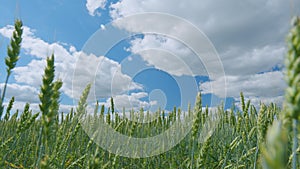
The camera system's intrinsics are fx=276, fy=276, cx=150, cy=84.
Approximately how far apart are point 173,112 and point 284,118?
4.03m

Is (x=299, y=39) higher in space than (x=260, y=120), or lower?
higher

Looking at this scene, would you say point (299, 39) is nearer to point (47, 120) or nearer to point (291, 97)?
point (291, 97)

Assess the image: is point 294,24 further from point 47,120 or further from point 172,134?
point 172,134

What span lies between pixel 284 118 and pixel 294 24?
0.27 metres

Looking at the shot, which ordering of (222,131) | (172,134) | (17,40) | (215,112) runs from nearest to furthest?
1. (17,40)
2. (172,134)
3. (222,131)
4. (215,112)

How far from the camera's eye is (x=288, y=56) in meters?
0.76

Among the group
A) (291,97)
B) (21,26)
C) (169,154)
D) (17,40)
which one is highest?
(21,26)

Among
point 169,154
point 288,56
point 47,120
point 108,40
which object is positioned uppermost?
point 108,40

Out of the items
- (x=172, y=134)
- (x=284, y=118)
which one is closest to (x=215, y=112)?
(x=172, y=134)

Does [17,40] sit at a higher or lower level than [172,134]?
higher

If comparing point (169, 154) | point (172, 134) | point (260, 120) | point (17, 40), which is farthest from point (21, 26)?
point (172, 134)

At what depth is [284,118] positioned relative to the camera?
80cm

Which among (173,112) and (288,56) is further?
(173,112)

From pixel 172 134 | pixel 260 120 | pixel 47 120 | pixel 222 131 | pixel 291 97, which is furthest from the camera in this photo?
pixel 222 131
